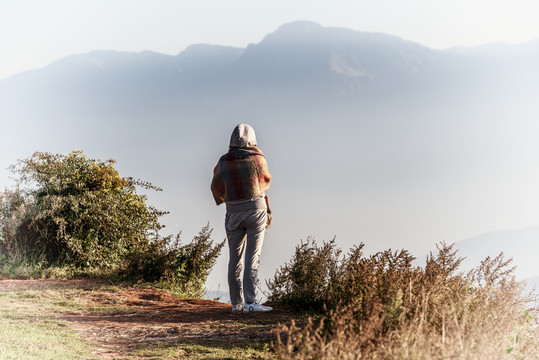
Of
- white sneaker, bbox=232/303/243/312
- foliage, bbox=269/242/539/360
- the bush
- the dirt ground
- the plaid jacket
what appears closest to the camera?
foliage, bbox=269/242/539/360

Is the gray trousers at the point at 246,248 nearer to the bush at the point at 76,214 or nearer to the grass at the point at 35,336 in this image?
the grass at the point at 35,336

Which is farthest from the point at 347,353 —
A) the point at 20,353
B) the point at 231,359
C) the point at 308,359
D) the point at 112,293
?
the point at 112,293

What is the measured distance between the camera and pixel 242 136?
27.2 ft

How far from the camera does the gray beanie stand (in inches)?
326

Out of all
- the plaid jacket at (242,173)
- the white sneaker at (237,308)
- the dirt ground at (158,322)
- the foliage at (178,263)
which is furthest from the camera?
the foliage at (178,263)

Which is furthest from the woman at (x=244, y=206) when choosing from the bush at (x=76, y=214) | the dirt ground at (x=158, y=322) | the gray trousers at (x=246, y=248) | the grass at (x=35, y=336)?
the bush at (x=76, y=214)

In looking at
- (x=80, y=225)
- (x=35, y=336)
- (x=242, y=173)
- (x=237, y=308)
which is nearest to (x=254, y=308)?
(x=237, y=308)

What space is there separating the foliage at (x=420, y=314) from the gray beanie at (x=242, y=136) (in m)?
2.36

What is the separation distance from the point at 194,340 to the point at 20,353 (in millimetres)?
1999

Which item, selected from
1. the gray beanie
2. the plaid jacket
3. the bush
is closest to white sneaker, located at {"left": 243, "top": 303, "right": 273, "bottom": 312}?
the plaid jacket

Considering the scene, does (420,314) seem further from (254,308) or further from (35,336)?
(35,336)

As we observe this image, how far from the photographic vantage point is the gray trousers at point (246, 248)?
8266 millimetres

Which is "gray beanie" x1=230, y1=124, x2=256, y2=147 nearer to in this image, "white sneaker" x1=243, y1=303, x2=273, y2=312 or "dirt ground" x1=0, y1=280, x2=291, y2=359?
"white sneaker" x1=243, y1=303, x2=273, y2=312

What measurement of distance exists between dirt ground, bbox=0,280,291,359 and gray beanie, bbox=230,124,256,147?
263 centimetres
